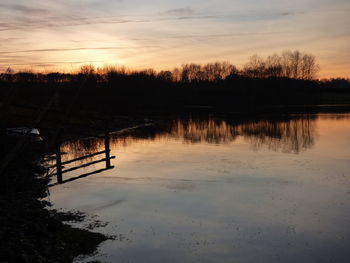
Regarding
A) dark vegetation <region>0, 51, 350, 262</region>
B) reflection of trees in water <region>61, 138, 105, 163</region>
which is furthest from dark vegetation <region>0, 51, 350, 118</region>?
reflection of trees in water <region>61, 138, 105, 163</region>

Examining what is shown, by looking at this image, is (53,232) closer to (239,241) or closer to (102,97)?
(239,241)

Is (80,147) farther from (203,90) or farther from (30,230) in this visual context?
(203,90)

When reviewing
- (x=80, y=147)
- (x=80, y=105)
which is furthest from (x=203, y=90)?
(x=80, y=147)

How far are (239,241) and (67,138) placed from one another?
34305 millimetres

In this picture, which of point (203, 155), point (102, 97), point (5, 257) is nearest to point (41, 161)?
point (203, 155)

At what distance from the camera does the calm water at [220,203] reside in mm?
12602

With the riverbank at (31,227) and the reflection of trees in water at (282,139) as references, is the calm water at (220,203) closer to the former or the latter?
the riverbank at (31,227)

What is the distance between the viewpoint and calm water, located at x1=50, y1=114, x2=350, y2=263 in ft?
41.3

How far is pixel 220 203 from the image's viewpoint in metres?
17.7

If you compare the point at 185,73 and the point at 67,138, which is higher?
the point at 185,73

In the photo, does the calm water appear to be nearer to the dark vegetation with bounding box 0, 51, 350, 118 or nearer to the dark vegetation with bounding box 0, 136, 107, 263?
the dark vegetation with bounding box 0, 136, 107, 263

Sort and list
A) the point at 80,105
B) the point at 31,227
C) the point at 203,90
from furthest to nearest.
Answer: the point at 203,90 → the point at 80,105 → the point at 31,227

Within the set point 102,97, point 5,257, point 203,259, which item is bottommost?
point 203,259

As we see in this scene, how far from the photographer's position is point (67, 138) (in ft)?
145
